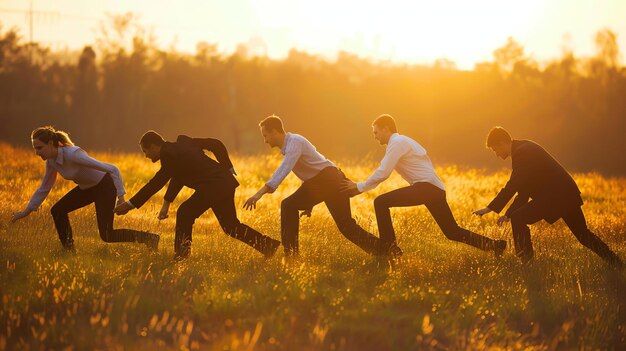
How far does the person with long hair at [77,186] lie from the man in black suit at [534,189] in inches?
168

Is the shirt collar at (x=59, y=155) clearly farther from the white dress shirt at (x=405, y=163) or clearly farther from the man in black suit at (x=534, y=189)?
the man in black suit at (x=534, y=189)

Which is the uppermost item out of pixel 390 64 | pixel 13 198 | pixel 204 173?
pixel 390 64

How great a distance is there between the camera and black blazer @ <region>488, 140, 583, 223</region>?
848 cm

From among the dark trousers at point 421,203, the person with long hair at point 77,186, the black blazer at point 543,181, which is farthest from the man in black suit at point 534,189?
the person with long hair at point 77,186

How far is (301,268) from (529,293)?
8.00 ft

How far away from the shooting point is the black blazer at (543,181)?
27.8ft

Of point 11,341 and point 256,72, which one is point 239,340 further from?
point 256,72

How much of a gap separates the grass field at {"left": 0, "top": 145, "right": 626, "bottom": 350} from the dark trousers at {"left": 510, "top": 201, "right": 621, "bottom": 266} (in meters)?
0.24

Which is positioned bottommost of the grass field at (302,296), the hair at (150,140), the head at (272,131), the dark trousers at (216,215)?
the grass field at (302,296)

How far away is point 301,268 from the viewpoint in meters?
7.59

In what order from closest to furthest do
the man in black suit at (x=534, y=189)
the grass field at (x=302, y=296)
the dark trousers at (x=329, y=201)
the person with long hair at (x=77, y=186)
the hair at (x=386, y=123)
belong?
1. the grass field at (x=302, y=296)
2. the person with long hair at (x=77, y=186)
3. the dark trousers at (x=329, y=201)
4. the hair at (x=386, y=123)
5. the man in black suit at (x=534, y=189)

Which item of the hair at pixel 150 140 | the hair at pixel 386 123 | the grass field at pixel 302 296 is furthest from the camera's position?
the hair at pixel 386 123

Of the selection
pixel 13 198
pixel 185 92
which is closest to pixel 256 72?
pixel 185 92

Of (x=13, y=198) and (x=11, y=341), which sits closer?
(x=11, y=341)
